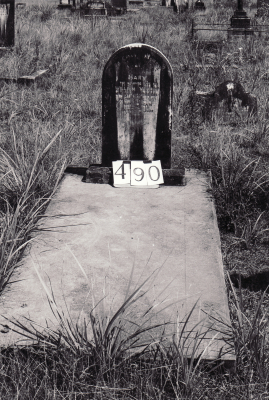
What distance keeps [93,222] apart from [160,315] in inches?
43.8

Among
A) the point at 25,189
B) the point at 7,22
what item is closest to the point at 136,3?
the point at 7,22

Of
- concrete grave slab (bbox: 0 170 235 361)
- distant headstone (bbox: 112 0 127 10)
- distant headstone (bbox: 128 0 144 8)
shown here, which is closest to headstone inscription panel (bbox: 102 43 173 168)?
concrete grave slab (bbox: 0 170 235 361)

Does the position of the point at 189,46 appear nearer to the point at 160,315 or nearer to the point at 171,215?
the point at 171,215

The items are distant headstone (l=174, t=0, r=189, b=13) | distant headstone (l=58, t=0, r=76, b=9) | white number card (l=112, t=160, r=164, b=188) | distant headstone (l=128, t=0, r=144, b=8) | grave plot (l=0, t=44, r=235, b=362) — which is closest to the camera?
grave plot (l=0, t=44, r=235, b=362)

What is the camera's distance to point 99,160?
4785 mm

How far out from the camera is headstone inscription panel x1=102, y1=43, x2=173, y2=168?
396cm

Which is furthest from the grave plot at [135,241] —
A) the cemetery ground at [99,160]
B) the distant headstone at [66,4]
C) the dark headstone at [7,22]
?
the distant headstone at [66,4]

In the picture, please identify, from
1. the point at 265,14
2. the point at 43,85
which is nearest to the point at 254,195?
the point at 43,85

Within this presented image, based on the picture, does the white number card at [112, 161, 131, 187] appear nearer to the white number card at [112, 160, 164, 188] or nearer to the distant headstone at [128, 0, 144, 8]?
the white number card at [112, 160, 164, 188]

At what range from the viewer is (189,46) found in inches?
359

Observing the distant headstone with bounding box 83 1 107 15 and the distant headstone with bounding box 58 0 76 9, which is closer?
the distant headstone with bounding box 83 1 107 15

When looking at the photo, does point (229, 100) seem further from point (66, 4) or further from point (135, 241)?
point (66, 4)

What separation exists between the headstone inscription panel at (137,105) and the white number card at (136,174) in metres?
0.11

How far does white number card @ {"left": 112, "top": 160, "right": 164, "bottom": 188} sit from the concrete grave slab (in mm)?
93
